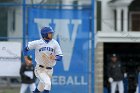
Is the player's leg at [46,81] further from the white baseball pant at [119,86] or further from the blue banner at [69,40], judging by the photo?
the white baseball pant at [119,86]

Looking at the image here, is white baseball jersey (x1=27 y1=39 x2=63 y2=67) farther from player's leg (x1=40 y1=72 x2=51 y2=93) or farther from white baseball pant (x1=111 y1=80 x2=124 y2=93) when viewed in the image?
white baseball pant (x1=111 y1=80 x2=124 y2=93)

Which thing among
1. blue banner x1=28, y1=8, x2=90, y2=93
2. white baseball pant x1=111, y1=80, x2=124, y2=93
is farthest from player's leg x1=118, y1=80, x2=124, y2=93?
blue banner x1=28, y1=8, x2=90, y2=93

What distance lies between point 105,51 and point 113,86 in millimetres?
2195

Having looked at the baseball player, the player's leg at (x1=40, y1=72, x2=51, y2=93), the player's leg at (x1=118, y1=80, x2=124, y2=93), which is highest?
the baseball player

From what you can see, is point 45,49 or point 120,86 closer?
point 45,49

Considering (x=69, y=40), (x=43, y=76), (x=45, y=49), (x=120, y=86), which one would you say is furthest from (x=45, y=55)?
(x=120, y=86)

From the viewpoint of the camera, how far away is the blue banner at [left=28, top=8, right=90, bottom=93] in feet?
66.5

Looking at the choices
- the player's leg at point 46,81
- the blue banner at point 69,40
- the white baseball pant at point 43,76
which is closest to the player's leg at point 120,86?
the blue banner at point 69,40

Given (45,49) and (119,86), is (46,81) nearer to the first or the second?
(45,49)

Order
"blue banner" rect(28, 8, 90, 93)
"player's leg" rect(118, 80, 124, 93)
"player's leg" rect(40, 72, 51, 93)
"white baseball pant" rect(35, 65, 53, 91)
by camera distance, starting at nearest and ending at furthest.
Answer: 1. "player's leg" rect(40, 72, 51, 93)
2. "white baseball pant" rect(35, 65, 53, 91)
3. "blue banner" rect(28, 8, 90, 93)
4. "player's leg" rect(118, 80, 124, 93)

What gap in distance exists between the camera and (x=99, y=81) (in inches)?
899

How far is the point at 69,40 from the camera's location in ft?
67.0

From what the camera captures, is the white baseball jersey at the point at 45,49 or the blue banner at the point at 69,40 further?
the blue banner at the point at 69,40

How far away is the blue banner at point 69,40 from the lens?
2028 centimetres
